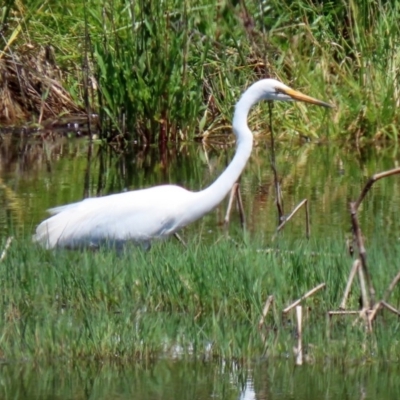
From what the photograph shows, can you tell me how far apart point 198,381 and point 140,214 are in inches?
87.0

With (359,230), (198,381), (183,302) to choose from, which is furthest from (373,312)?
(183,302)

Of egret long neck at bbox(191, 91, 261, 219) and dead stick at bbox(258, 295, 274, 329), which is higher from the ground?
egret long neck at bbox(191, 91, 261, 219)

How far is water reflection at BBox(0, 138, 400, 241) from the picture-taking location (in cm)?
891

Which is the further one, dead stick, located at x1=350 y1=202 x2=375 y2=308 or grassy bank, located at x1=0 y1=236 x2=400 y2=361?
dead stick, located at x1=350 y1=202 x2=375 y2=308

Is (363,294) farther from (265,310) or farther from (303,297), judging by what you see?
(265,310)

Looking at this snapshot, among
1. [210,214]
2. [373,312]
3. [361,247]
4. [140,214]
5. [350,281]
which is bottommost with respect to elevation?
[373,312]

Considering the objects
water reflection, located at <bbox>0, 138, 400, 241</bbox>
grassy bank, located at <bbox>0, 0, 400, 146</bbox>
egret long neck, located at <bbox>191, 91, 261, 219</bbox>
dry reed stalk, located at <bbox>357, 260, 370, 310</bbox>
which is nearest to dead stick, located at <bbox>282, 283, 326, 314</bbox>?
dry reed stalk, located at <bbox>357, 260, 370, 310</bbox>

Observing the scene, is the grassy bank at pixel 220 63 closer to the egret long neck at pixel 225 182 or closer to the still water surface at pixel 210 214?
the still water surface at pixel 210 214

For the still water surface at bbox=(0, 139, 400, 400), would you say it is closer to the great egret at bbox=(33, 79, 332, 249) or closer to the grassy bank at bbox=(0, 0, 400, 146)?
the grassy bank at bbox=(0, 0, 400, 146)

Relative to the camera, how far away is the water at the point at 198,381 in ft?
15.6

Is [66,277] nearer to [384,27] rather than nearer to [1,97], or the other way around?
[384,27]

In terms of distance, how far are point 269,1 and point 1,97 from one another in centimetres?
353

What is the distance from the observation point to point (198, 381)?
16.1 ft

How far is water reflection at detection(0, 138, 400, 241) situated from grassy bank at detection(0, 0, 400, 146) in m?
0.42
